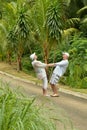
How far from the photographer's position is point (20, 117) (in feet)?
16.8

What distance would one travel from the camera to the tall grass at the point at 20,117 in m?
4.99

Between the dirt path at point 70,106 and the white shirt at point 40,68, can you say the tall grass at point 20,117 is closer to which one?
the dirt path at point 70,106

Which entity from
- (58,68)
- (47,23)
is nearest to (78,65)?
(47,23)

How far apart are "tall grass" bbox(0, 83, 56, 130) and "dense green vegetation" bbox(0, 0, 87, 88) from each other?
12466 mm

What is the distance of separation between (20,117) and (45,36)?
15951 millimetres

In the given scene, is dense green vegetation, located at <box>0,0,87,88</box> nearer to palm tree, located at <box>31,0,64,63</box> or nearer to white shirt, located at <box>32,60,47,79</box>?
palm tree, located at <box>31,0,64,63</box>

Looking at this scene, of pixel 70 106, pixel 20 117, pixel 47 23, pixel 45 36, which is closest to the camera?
pixel 20 117

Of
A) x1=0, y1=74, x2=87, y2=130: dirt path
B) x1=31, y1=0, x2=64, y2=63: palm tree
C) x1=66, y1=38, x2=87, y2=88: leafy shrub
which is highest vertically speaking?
x1=31, y1=0, x2=64, y2=63: palm tree

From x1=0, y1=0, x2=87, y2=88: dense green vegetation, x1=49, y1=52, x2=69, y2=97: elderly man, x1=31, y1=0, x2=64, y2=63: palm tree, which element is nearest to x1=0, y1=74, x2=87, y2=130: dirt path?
x1=49, y1=52, x2=69, y2=97: elderly man

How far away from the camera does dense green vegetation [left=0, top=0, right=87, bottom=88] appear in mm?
20133

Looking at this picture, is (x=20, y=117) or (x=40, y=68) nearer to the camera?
(x=20, y=117)

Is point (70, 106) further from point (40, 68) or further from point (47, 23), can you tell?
point (47, 23)

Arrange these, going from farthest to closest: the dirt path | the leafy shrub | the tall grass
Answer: the leafy shrub < the dirt path < the tall grass

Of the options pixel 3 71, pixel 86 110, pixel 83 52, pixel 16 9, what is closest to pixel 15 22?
pixel 16 9
